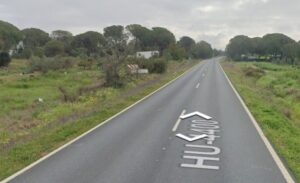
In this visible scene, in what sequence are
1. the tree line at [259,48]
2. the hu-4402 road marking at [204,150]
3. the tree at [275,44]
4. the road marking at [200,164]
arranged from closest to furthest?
the road marking at [200,164] → the hu-4402 road marking at [204,150] → the tree at [275,44] → the tree line at [259,48]

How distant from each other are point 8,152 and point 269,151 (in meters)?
6.45

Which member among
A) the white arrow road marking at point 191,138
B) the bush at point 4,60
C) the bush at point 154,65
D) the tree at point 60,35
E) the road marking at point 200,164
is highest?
the tree at point 60,35

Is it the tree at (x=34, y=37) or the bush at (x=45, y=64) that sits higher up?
the tree at (x=34, y=37)

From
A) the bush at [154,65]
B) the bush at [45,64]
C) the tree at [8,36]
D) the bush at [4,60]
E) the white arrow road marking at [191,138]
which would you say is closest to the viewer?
the white arrow road marking at [191,138]

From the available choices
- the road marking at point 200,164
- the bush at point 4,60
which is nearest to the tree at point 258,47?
the bush at point 4,60

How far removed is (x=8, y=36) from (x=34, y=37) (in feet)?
73.9

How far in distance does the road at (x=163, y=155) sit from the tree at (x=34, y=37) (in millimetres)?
117271

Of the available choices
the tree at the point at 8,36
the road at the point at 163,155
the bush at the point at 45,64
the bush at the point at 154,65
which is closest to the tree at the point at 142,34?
the tree at the point at 8,36

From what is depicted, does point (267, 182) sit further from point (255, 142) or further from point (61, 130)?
point (61, 130)

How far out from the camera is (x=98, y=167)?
750 cm

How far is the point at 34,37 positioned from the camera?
125812 millimetres

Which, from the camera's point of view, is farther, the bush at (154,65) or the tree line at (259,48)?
the tree line at (259,48)

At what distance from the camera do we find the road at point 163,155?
6.89 metres

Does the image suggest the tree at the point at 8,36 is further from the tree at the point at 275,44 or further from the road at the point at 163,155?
the road at the point at 163,155
